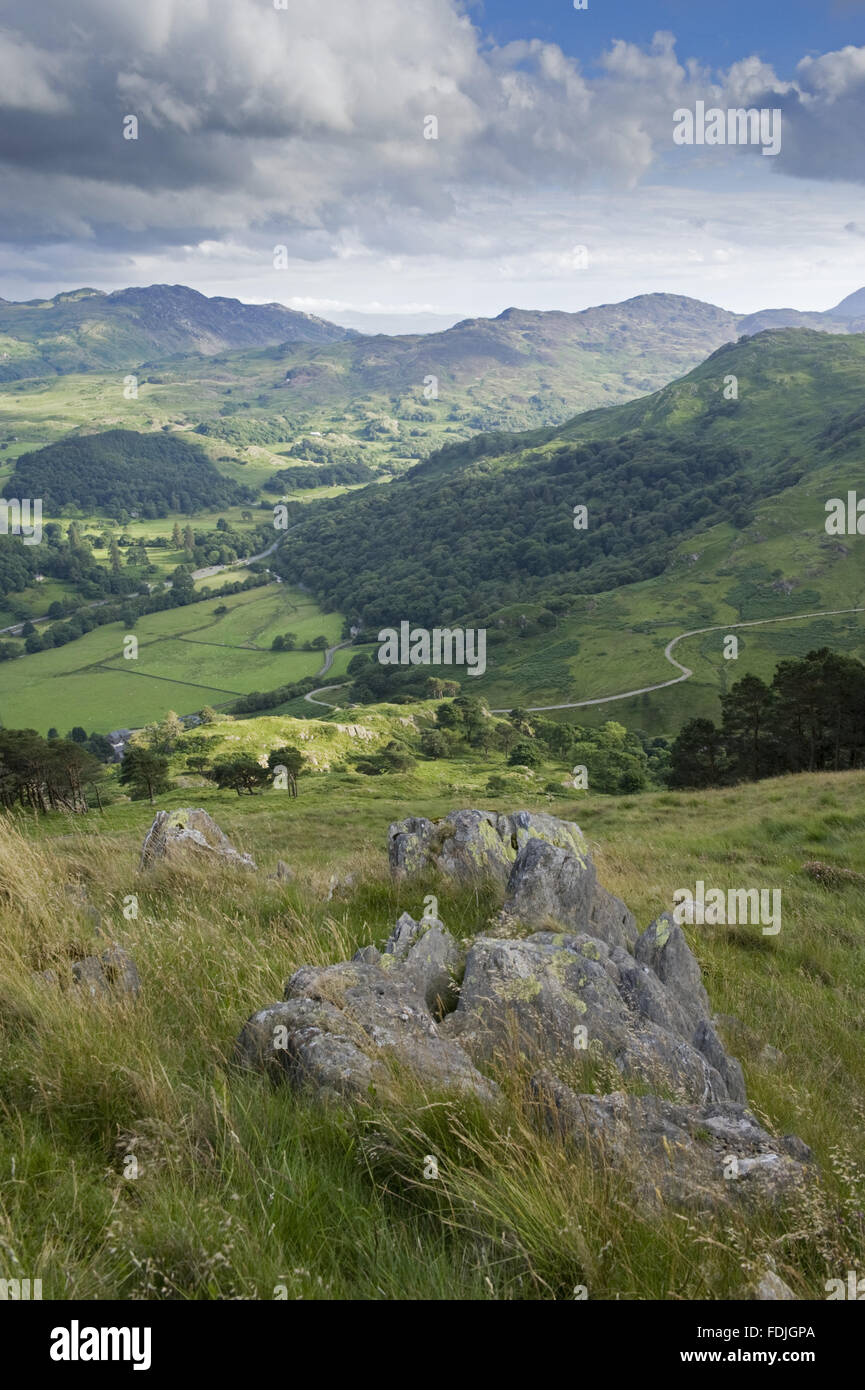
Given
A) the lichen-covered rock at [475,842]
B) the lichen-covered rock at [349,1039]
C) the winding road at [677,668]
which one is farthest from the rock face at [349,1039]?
the winding road at [677,668]

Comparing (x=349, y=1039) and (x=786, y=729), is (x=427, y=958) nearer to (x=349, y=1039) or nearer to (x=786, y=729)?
(x=349, y=1039)

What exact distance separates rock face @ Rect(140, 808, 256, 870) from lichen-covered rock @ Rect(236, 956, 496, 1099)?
17.9 feet

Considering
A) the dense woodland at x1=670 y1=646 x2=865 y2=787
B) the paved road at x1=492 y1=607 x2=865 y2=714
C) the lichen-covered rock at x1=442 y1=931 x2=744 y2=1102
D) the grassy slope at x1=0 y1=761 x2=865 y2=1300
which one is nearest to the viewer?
the grassy slope at x1=0 y1=761 x2=865 y2=1300

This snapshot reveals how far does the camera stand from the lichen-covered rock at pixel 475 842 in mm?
10953

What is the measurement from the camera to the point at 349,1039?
5.26m

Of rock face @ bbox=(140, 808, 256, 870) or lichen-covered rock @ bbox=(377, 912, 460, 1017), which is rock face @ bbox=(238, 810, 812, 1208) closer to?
lichen-covered rock @ bbox=(377, 912, 460, 1017)

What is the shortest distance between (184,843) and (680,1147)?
9.37m

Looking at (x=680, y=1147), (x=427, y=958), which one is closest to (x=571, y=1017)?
(x=427, y=958)

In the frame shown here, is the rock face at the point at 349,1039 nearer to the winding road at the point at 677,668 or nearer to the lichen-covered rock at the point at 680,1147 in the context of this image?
the lichen-covered rock at the point at 680,1147

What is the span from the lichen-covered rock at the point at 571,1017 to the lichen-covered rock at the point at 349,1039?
0.38 m

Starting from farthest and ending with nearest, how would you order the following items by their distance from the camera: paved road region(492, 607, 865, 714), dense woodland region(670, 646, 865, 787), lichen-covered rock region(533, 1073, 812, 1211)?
1. paved road region(492, 607, 865, 714)
2. dense woodland region(670, 646, 865, 787)
3. lichen-covered rock region(533, 1073, 812, 1211)

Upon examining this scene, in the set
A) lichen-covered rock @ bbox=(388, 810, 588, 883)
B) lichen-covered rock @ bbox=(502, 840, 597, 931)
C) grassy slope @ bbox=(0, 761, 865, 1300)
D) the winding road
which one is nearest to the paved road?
the winding road

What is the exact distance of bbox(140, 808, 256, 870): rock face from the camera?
37.8 feet
